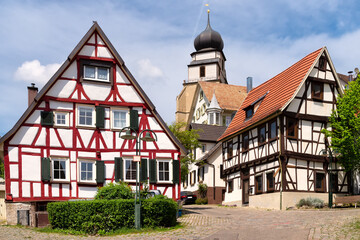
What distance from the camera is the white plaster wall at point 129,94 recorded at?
28141 mm

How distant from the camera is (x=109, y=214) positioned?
19.9m

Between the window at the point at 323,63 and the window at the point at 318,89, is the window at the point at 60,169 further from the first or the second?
the window at the point at 323,63

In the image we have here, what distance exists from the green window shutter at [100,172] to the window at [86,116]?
2.16m

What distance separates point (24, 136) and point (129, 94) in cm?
598

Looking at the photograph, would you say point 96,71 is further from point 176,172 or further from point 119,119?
point 176,172

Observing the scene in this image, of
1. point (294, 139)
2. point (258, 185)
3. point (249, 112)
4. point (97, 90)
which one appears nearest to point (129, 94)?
point (97, 90)

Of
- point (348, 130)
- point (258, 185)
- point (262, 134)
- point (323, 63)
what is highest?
point (323, 63)

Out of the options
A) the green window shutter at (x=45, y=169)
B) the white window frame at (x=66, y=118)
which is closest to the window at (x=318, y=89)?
the white window frame at (x=66, y=118)

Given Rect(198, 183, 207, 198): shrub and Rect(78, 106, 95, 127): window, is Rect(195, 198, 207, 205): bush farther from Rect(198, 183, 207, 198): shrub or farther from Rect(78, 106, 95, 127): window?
Rect(78, 106, 95, 127): window

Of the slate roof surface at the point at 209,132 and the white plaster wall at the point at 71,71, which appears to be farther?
the slate roof surface at the point at 209,132

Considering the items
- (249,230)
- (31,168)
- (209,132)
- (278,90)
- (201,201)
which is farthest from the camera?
(209,132)

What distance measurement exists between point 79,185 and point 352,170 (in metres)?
17.7

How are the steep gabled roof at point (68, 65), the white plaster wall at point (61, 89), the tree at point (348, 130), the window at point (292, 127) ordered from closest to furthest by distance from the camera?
the steep gabled roof at point (68, 65) < the white plaster wall at point (61, 89) < the tree at point (348, 130) < the window at point (292, 127)

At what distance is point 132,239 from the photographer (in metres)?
17.8
